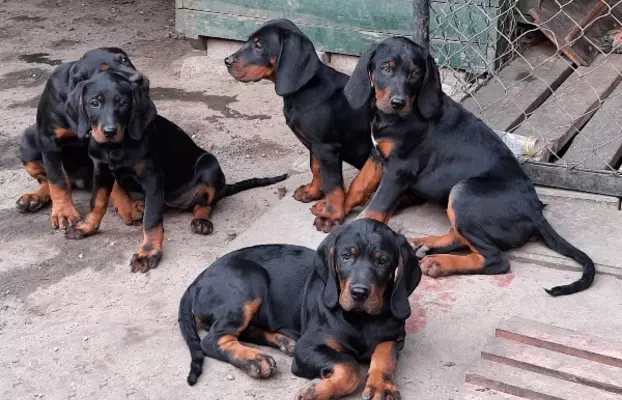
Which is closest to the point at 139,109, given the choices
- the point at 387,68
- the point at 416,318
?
the point at 387,68

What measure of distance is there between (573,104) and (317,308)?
2830 millimetres

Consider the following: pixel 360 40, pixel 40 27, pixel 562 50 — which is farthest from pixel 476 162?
pixel 40 27

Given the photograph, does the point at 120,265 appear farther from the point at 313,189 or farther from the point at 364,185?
the point at 364,185

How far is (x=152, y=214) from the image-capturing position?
210 inches

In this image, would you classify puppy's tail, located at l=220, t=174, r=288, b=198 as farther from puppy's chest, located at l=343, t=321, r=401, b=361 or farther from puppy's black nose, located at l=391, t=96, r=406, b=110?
puppy's chest, located at l=343, t=321, r=401, b=361

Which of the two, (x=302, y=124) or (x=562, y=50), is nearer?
(x=302, y=124)

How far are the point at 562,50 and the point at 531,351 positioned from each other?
3.30 meters

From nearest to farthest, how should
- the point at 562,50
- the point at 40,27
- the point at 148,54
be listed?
the point at 562,50, the point at 148,54, the point at 40,27

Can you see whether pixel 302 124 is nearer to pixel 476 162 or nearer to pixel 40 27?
pixel 476 162

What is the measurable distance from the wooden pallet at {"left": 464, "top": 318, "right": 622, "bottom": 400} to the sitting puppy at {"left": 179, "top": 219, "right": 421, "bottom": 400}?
357 millimetres

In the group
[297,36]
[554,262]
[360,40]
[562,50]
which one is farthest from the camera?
[360,40]

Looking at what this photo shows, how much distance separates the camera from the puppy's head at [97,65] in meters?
5.37

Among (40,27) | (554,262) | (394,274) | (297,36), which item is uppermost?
(297,36)

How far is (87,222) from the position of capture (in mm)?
5668
